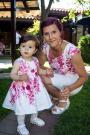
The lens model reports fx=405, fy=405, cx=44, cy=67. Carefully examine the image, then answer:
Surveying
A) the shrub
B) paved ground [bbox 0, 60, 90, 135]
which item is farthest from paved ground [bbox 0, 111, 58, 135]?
the shrub

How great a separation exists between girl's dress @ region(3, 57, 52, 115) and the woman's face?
1.34ft

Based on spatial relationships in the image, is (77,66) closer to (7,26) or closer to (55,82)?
(55,82)

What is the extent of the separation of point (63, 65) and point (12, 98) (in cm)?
103

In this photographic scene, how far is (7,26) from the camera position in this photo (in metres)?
27.0

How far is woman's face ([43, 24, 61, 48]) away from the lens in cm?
515

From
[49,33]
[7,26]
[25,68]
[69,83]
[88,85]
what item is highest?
[49,33]

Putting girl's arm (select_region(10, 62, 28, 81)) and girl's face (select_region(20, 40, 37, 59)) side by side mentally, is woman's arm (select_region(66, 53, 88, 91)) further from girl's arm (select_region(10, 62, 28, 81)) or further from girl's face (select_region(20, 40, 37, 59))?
girl's arm (select_region(10, 62, 28, 81))

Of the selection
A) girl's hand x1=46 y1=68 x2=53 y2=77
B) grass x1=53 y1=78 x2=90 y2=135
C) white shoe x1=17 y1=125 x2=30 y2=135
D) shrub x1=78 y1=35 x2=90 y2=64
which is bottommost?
shrub x1=78 y1=35 x2=90 y2=64

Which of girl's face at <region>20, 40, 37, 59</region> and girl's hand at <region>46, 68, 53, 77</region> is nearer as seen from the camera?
girl's face at <region>20, 40, 37, 59</region>

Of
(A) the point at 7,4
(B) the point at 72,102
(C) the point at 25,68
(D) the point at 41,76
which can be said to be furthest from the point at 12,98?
(A) the point at 7,4

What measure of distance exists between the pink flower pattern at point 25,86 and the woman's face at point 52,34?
1.70 feet

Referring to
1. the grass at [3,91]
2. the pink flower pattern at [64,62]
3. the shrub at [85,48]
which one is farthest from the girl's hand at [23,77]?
the shrub at [85,48]

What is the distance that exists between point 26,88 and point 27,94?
7cm

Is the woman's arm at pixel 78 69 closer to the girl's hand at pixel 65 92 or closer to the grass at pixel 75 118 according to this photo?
the girl's hand at pixel 65 92
